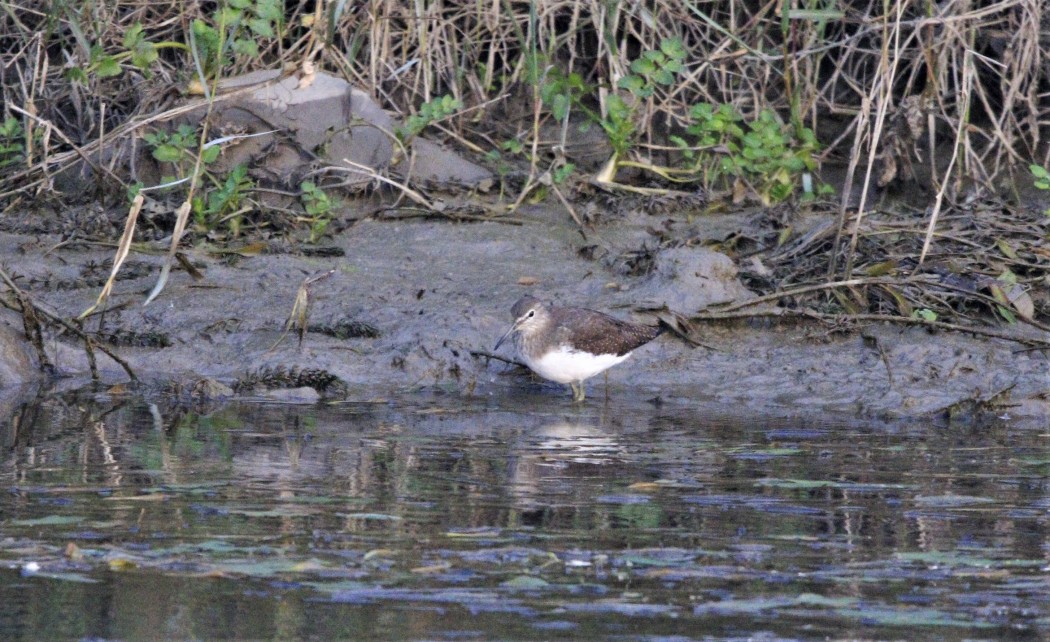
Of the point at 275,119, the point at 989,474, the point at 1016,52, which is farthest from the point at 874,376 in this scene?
the point at 275,119

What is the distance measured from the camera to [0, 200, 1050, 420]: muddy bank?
Answer: 800cm

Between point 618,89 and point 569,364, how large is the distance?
3497mm

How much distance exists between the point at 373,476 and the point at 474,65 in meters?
5.78

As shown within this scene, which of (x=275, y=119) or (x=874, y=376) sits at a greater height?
(x=275, y=119)

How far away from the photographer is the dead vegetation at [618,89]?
963cm

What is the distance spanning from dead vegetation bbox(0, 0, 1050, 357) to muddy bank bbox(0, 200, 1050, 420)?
0.62m

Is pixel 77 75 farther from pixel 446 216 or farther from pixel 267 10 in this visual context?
pixel 446 216

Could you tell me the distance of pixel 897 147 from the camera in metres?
10.6

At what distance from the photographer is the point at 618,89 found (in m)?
10.7

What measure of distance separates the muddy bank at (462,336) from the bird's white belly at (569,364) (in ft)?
0.80

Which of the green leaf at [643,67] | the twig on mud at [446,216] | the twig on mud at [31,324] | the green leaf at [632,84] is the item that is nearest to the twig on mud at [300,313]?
the twig on mud at [31,324]

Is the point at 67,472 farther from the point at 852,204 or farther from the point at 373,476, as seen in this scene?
the point at 852,204

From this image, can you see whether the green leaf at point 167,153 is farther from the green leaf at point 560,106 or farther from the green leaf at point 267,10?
the green leaf at point 560,106

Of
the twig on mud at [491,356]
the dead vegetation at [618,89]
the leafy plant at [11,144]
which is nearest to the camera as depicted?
the twig on mud at [491,356]
